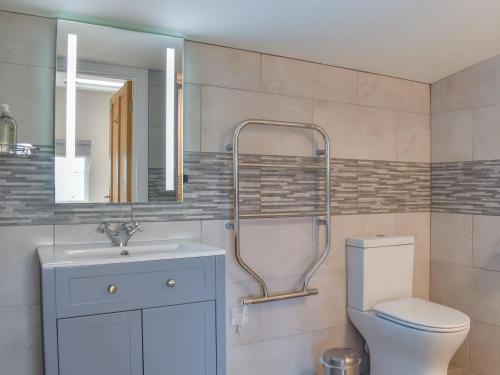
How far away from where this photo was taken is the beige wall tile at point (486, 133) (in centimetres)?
255

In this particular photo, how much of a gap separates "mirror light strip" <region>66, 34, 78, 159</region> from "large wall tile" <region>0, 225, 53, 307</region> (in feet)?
1.18

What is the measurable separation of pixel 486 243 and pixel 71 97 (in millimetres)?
2438

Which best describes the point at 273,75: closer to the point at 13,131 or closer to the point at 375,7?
the point at 375,7

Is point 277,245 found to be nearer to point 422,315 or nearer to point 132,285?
point 422,315

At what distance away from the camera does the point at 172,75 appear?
2035 millimetres

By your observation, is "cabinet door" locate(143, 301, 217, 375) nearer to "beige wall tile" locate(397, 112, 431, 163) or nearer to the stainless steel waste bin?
the stainless steel waste bin

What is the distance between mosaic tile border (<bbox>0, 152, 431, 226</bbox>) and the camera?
5.81ft

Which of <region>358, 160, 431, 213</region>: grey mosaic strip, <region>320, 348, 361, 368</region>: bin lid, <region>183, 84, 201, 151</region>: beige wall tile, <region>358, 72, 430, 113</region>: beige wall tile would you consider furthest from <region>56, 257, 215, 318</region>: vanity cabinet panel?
<region>358, 72, 430, 113</region>: beige wall tile

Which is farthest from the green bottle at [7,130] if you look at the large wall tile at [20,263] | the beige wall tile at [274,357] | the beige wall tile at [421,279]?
the beige wall tile at [421,279]

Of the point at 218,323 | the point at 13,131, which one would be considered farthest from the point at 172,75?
the point at 218,323

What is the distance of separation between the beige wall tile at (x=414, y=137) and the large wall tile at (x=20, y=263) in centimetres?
217

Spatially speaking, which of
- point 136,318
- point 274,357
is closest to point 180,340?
point 136,318

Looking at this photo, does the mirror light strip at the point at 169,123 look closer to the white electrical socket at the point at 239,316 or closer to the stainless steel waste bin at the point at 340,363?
the white electrical socket at the point at 239,316

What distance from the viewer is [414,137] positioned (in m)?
2.87
